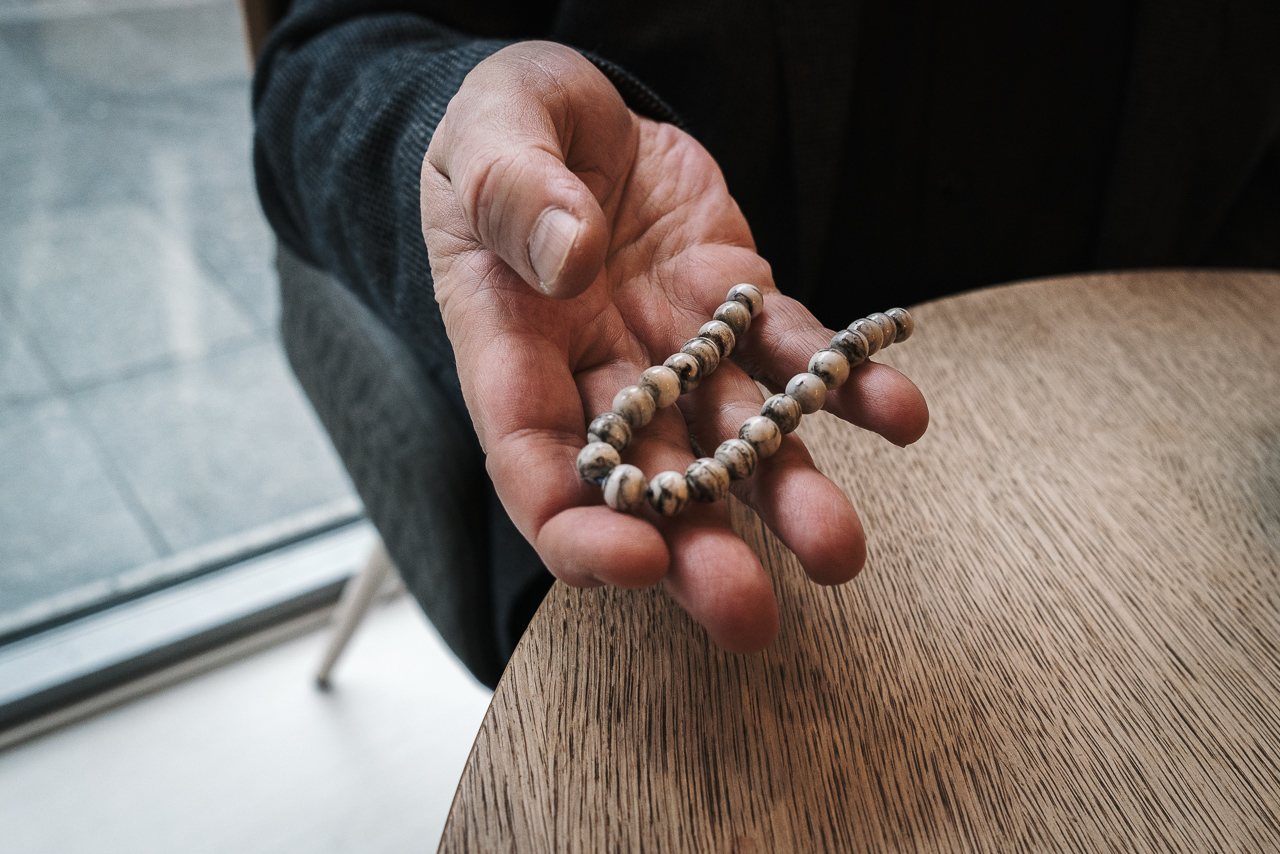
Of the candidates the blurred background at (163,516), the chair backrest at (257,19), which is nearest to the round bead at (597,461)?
the chair backrest at (257,19)

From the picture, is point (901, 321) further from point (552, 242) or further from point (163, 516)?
point (163, 516)

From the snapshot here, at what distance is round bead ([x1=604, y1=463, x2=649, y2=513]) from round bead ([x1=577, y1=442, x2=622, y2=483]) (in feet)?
0.04

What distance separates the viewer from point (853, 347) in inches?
19.7

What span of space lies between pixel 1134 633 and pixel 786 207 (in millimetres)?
638

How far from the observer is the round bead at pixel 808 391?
0.49 m

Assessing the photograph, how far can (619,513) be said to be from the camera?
408 mm

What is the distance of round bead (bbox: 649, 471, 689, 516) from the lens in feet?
1.35

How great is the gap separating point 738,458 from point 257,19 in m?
0.81

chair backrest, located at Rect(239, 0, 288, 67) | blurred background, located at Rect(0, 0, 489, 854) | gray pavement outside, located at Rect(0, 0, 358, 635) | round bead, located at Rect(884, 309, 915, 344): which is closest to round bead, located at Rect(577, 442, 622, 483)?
round bead, located at Rect(884, 309, 915, 344)

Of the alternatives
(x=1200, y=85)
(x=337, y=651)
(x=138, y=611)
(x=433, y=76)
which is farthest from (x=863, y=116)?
(x=138, y=611)

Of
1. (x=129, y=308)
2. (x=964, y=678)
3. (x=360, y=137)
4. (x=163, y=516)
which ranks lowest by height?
(x=163, y=516)

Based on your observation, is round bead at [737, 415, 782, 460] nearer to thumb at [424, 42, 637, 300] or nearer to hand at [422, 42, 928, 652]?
hand at [422, 42, 928, 652]

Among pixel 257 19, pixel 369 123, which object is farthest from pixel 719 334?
pixel 257 19

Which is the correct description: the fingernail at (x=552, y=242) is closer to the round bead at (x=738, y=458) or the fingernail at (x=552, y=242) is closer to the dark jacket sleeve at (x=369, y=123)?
the round bead at (x=738, y=458)
